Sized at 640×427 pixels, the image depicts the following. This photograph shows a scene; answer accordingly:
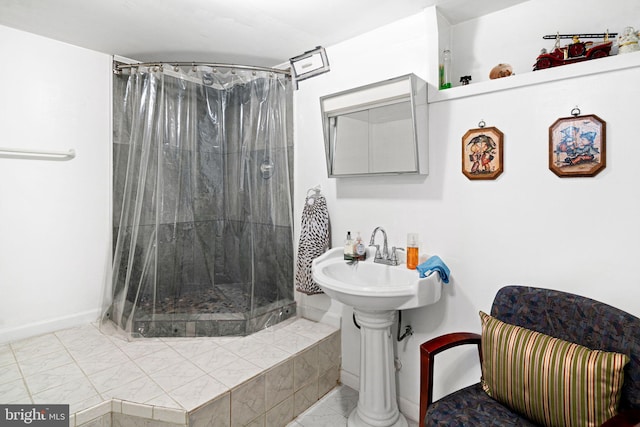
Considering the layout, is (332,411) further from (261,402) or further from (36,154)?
(36,154)

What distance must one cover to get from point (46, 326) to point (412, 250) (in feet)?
8.14

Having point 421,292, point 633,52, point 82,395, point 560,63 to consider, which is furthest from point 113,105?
point 633,52

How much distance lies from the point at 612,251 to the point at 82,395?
8.09 ft

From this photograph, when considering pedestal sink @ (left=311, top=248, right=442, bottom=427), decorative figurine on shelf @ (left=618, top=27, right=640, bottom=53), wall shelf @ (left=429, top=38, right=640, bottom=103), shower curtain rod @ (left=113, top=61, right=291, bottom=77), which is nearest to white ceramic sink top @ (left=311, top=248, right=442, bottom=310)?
pedestal sink @ (left=311, top=248, right=442, bottom=427)

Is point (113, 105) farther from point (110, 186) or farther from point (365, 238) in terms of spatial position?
point (365, 238)

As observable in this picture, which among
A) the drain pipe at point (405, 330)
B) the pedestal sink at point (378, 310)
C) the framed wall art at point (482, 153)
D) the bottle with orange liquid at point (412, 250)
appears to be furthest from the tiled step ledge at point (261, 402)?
the framed wall art at point (482, 153)

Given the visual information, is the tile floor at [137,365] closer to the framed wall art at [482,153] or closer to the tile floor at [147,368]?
the tile floor at [147,368]

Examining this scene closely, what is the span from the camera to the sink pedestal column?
70.1 inches

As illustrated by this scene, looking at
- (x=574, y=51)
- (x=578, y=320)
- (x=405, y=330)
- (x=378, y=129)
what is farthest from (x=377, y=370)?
(x=574, y=51)

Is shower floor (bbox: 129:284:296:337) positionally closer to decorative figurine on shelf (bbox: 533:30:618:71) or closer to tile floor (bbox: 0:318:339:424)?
tile floor (bbox: 0:318:339:424)

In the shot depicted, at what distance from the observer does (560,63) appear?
1.51m

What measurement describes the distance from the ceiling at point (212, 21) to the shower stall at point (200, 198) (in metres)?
0.18

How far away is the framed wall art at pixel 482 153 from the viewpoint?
5.42 feet

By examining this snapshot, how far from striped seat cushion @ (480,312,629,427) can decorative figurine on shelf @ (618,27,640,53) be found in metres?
1.21
